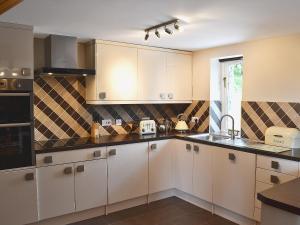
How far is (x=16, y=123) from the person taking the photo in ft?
8.20

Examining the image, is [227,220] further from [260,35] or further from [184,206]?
[260,35]

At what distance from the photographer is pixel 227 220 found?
118 inches

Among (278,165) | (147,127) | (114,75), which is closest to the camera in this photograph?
(278,165)

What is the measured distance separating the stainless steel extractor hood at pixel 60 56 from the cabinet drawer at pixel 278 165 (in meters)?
2.06

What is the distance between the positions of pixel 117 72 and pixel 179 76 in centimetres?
102

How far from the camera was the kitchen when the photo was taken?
2439 mm

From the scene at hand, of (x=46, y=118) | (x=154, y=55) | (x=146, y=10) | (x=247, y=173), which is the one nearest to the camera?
(x=146, y=10)

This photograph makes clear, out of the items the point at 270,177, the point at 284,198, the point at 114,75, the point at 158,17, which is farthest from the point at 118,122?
the point at 284,198

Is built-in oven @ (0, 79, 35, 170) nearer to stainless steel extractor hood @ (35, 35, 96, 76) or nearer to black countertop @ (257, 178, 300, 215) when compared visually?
stainless steel extractor hood @ (35, 35, 96, 76)

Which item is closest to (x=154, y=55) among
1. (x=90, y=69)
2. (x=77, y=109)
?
(x=90, y=69)

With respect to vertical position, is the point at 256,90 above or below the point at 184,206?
above

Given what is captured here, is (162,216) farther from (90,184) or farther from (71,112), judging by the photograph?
(71,112)

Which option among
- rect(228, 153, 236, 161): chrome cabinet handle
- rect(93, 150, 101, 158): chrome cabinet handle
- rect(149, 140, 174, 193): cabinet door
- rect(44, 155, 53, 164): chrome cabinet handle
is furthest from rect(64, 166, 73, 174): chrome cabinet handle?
rect(228, 153, 236, 161): chrome cabinet handle

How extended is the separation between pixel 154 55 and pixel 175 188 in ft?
5.97
